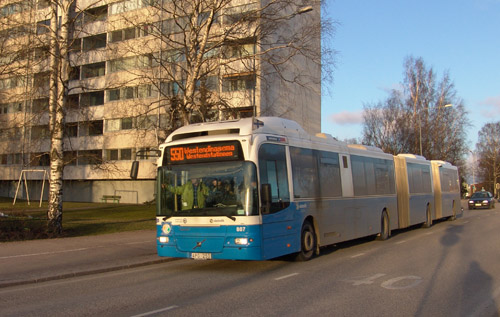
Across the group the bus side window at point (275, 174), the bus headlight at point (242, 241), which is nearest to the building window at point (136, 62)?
the bus side window at point (275, 174)

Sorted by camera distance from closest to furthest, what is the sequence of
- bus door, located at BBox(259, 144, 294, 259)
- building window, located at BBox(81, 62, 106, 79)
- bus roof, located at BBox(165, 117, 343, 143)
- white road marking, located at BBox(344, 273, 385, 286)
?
white road marking, located at BBox(344, 273, 385, 286) < bus door, located at BBox(259, 144, 294, 259) < bus roof, located at BBox(165, 117, 343, 143) < building window, located at BBox(81, 62, 106, 79)

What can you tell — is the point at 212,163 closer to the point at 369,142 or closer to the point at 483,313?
the point at 483,313

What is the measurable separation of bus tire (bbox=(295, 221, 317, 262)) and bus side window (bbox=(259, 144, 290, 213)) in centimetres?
118

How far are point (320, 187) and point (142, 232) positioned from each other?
952cm

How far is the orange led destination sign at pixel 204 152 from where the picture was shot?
9.83 meters

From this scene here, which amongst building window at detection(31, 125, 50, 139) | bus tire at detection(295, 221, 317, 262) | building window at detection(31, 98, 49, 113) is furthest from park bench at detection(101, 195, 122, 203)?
bus tire at detection(295, 221, 317, 262)

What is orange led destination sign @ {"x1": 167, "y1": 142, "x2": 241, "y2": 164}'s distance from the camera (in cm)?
983

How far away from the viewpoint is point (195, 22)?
65.0 ft

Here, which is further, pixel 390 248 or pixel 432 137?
pixel 432 137

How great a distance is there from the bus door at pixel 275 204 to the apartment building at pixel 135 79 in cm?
709

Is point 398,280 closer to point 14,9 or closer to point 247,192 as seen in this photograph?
point 247,192

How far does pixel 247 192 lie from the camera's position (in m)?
9.55

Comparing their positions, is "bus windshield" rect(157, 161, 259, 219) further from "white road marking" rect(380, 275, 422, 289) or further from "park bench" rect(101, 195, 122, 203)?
"park bench" rect(101, 195, 122, 203)

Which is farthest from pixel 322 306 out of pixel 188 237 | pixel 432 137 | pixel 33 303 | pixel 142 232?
pixel 432 137
